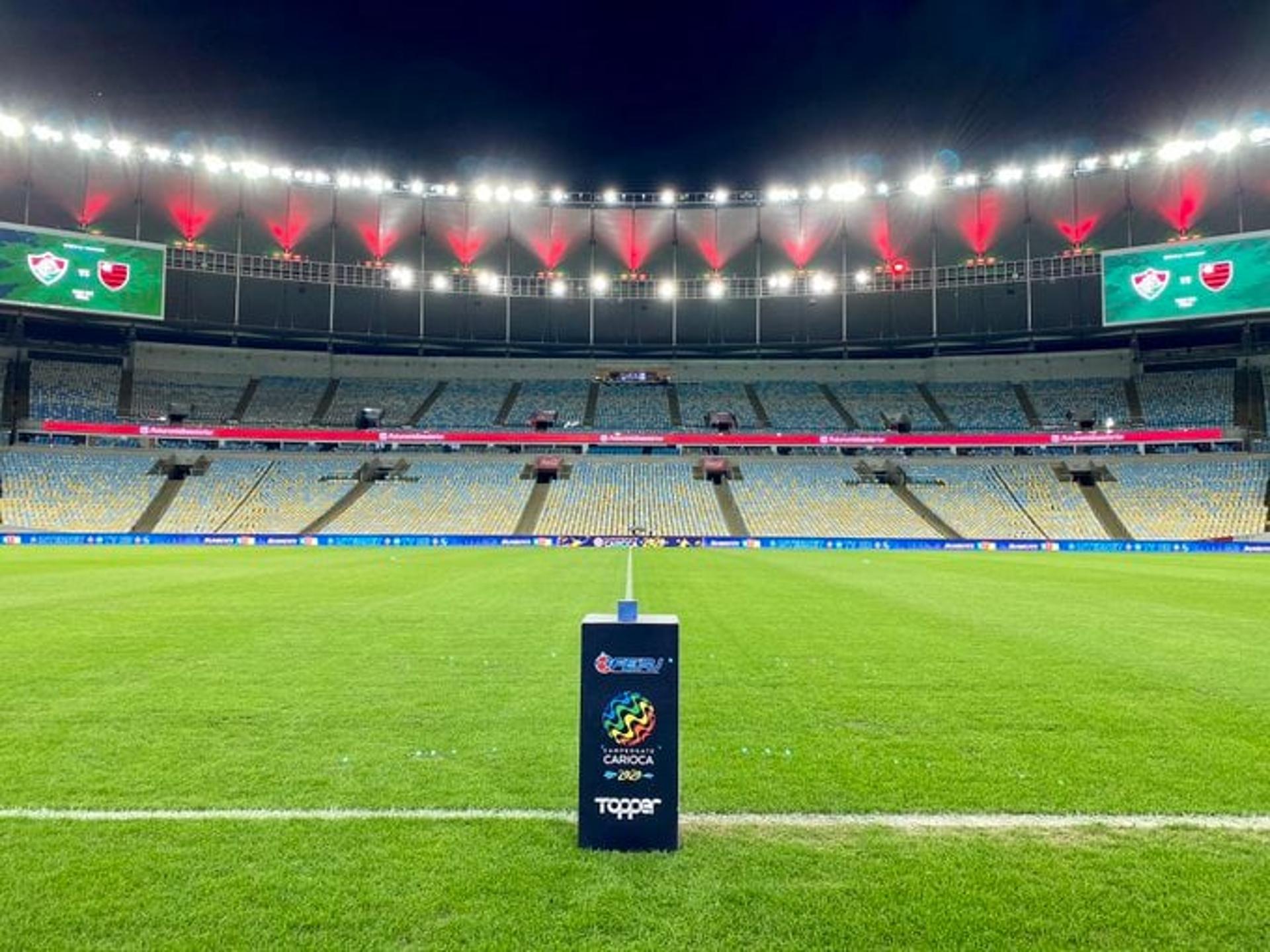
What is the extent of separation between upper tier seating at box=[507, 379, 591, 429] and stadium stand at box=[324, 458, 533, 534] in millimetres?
4861

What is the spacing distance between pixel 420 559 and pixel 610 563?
7216 mm

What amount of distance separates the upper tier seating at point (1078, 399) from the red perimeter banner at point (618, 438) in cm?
286

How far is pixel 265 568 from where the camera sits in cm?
2286

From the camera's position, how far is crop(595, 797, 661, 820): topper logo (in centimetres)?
379

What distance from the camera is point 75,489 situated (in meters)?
45.7

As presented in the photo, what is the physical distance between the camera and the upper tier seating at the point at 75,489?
42.9 m

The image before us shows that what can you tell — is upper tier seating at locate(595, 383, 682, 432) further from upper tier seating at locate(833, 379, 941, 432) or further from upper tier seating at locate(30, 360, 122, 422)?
upper tier seating at locate(30, 360, 122, 422)

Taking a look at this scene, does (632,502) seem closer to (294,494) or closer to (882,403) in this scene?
(294,494)

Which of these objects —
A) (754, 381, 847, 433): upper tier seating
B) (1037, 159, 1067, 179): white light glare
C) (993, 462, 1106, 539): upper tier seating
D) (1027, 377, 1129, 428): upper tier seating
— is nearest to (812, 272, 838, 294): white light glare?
(754, 381, 847, 433): upper tier seating

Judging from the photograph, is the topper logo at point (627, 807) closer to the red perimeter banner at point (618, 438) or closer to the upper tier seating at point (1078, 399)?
the red perimeter banner at point (618, 438)

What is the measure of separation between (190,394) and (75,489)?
440 inches

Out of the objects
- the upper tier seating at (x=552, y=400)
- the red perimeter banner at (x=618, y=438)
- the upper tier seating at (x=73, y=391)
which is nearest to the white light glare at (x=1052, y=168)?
the red perimeter banner at (x=618, y=438)

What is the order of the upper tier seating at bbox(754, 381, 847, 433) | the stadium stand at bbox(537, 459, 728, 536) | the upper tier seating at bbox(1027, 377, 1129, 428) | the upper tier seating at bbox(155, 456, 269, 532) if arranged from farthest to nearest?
the upper tier seating at bbox(754, 381, 847, 433) → the upper tier seating at bbox(1027, 377, 1129, 428) → the stadium stand at bbox(537, 459, 728, 536) → the upper tier seating at bbox(155, 456, 269, 532)

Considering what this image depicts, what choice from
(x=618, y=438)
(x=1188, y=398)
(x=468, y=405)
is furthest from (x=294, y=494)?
(x=1188, y=398)
